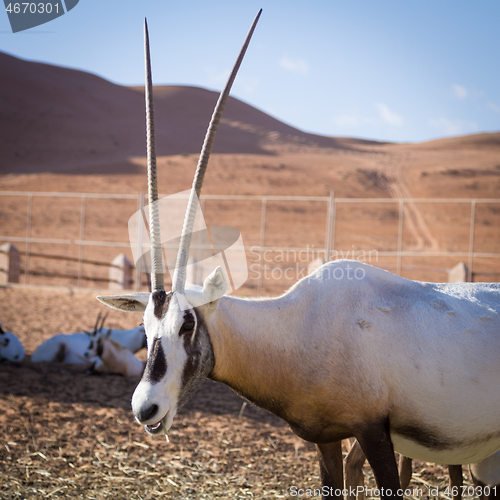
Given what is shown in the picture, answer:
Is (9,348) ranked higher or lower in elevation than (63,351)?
higher

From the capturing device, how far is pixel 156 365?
2.47 m

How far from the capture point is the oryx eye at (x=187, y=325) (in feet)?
8.48

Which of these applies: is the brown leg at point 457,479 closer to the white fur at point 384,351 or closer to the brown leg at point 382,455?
the white fur at point 384,351

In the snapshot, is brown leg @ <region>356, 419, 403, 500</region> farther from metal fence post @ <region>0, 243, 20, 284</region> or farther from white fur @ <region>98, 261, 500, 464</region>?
metal fence post @ <region>0, 243, 20, 284</region>

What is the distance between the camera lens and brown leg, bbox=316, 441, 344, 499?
3.15 m

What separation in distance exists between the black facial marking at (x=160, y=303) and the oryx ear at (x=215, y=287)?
21 centimetres

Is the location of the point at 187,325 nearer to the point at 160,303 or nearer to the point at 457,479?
the point at 160,303

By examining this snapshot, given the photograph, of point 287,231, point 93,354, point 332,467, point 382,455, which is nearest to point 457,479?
point 332,467

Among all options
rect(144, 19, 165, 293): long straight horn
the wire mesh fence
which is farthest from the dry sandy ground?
the wire mesh fence

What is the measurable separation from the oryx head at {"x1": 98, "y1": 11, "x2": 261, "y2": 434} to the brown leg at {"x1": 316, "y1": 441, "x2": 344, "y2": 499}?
3.22 feet

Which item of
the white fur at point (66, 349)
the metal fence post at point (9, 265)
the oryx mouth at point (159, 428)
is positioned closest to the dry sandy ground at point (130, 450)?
the white fur at point (66, 349)

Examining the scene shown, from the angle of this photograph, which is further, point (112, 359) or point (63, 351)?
point (63, 351)

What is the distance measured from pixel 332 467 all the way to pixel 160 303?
1.53m

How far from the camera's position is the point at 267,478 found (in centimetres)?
441
